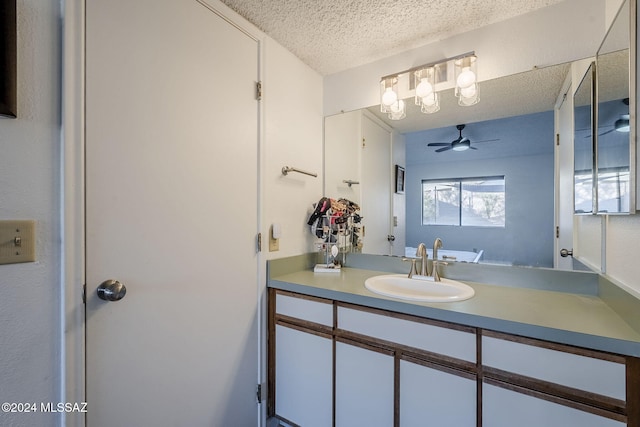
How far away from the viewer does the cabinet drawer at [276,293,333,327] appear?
1.37 meters

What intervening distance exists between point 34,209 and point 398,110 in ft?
5.76

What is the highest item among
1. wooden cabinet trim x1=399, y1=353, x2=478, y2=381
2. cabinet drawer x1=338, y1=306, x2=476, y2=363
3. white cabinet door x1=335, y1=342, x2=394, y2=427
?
cabinet drawer x1=338, y1=306, x2=476, y2=363

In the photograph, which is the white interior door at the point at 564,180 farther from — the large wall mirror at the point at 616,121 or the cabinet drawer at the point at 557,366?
the cabinet drawer at the point at 557,366

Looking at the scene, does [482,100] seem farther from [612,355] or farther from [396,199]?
[612,355]

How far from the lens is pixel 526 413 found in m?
0.93

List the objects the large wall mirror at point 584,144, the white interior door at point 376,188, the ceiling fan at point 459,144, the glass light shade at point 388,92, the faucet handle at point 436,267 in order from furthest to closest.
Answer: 1. the white interior door at point 376,188
2. the glass light shade at point 388,92
3. the ceiling fan at point 459,144
4. the faucet handle at point 436,267
5. the large wall mirror at point 584,144

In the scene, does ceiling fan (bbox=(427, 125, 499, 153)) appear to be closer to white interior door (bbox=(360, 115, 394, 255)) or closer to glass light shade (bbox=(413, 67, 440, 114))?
glass light shade (bbox=(413, 67, 440, 114))

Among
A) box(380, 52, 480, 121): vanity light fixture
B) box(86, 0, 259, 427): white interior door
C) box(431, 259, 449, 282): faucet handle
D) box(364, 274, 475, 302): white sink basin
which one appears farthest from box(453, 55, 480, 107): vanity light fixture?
box(86, 0, 259, 427): white interior door

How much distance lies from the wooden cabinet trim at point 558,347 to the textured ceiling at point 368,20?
1.47 m

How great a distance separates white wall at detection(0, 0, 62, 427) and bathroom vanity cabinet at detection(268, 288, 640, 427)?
3.05 ft

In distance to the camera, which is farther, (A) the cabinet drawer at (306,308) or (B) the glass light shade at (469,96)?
(B) the glass light shade at (469,96)

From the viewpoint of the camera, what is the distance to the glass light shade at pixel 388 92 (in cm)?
173

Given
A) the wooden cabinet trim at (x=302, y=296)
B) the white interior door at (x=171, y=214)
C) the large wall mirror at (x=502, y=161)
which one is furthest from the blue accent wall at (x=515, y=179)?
the white interior door at (x=171, y=214)

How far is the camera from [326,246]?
5.98 ft
